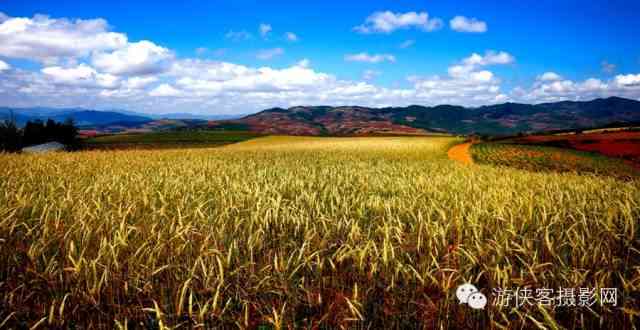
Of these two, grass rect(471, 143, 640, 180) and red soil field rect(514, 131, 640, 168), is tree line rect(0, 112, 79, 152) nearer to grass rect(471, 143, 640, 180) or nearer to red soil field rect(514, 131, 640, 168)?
grass rect(471, 143, 640, 180)

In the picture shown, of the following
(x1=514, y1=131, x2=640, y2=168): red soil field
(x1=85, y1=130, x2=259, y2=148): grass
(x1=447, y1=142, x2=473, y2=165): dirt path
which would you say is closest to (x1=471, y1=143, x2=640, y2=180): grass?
(x1=514, y1=131, x2=640, y2=168): red soil field

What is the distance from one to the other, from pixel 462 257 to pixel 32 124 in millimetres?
48032

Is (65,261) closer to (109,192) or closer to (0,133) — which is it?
(109,192)

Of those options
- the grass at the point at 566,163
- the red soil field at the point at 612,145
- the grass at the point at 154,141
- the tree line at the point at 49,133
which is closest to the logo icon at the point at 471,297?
the grass at the point at 566,163

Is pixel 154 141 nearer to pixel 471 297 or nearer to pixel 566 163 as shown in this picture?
pixel 566 163

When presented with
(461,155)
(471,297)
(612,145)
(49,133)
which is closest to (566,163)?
(461,155)

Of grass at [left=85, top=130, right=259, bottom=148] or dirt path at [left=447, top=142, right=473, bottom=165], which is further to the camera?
grass at [left=85, top=130, right=259, bottom=148]

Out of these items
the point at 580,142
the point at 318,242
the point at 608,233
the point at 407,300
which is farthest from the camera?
the point at 580,142

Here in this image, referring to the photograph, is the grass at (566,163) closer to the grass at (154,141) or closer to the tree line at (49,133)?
the tree line at (49,133)

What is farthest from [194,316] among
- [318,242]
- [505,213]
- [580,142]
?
[580,142]

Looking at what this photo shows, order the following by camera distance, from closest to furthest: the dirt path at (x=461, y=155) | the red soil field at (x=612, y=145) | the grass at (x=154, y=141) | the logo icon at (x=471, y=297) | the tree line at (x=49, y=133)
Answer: the logo icon at (x=471, y=297) < the red soil field at (x=612, y=145) < the dirt path at (x=461, y=155) < the tree line at (x=49, y=133) < the grass at (x=154, y=141)

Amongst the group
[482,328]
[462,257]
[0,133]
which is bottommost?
[482,328]

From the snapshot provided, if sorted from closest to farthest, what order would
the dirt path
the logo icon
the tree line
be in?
the logo icon, the dirt path, the tree line

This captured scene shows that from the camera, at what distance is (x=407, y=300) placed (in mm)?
2367
